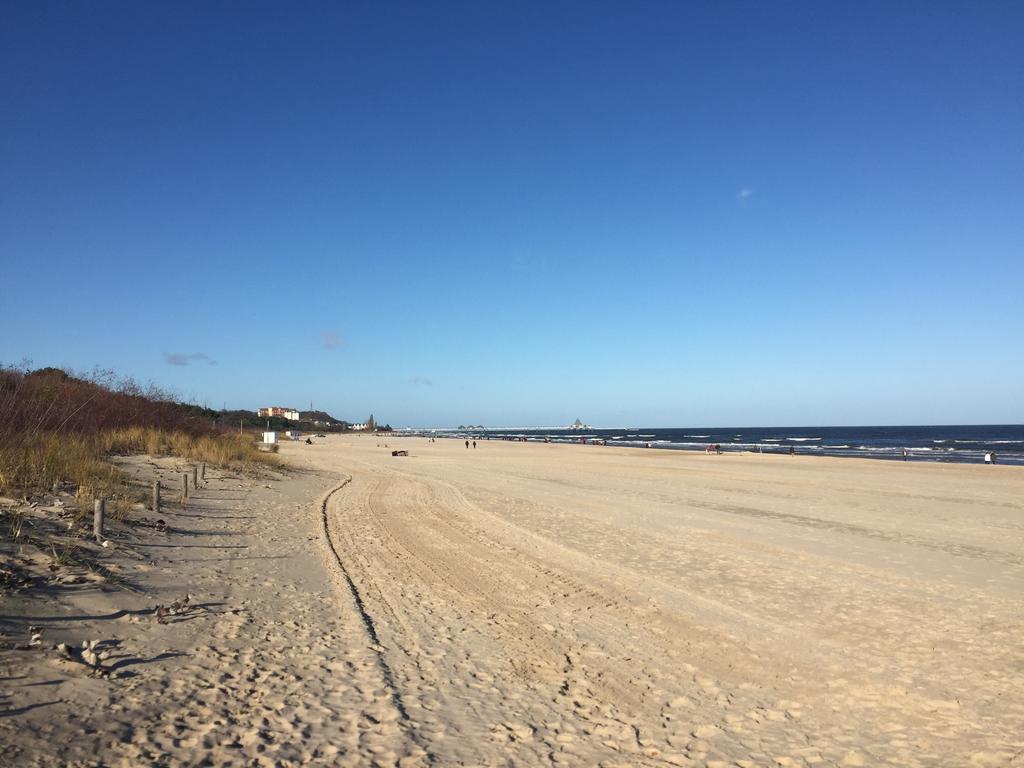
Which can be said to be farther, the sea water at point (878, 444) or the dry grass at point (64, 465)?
the sea water at point (878, 444)

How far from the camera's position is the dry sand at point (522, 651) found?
13.9 feet

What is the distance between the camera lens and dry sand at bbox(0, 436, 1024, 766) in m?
4.24

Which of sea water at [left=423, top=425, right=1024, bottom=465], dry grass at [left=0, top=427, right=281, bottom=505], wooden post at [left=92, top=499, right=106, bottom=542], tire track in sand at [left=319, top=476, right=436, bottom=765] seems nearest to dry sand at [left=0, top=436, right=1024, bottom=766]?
tire track in sand at [left=319, top=476, right=436, bottom=765]

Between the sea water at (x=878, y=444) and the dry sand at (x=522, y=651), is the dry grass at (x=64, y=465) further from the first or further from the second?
the sea water at (x=878, y=444)

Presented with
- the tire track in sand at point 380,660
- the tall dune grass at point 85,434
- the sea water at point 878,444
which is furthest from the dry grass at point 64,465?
the sea water at point 878,444

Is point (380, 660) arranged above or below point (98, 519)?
below

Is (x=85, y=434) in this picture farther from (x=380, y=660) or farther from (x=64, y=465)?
(x=380, y=660)

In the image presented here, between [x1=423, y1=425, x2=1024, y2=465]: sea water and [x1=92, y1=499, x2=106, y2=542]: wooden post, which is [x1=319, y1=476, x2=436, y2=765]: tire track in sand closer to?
[x1=92, y1=499, x2=106, y2=542]: wooden post

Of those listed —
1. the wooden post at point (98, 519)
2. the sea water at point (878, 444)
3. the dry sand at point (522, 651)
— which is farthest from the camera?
the sea water at point (878, 444)

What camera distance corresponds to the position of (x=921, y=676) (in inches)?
234

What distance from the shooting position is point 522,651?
Answer: 6234 mm

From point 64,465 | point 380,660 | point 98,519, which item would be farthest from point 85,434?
point 380,660

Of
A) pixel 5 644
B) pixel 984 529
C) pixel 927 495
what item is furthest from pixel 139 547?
pixel 927 495

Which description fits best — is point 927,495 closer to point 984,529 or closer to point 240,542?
point 984,529
